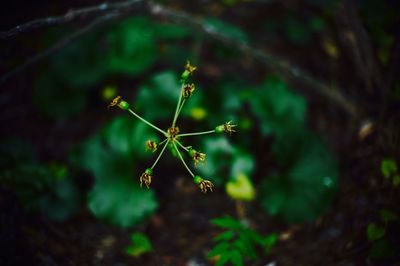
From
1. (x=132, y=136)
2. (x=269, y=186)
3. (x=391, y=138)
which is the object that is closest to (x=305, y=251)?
(x=269, y=186)

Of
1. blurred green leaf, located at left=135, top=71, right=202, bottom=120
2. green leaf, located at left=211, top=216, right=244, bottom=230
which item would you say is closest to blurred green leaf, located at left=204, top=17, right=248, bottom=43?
blurred green leaf, located at left=135, top=71, right=202, bottom=120

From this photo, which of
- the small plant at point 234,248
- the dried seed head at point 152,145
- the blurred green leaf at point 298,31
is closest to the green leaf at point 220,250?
the small plant at point 234,248

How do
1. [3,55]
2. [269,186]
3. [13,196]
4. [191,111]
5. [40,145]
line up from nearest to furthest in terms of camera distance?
[3,55]
[13,196]
[269,186]
[191,111]
[40,145]

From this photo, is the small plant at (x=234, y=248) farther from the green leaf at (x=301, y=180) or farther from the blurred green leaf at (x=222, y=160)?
the blurred green leaf at (x=222, y=160)

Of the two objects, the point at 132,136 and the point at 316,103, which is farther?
the point at 316,103

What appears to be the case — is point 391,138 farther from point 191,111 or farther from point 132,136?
point 132,136

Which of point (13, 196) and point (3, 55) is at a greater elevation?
point (3, 55)
